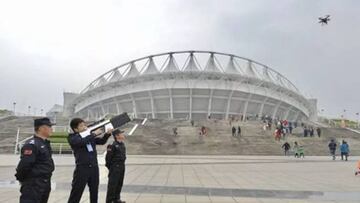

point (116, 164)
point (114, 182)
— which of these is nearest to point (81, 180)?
point (114, 182)

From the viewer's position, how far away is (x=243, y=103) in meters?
A: 78.8

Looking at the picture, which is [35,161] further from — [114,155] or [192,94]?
[192,94]

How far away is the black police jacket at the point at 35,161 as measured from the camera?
512 centimetres

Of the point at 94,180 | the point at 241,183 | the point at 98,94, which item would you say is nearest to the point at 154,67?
the point at 98,94

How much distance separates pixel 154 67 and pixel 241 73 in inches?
688

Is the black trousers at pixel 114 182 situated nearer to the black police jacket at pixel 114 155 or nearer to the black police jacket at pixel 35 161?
the black police jacket at pixel 114 155

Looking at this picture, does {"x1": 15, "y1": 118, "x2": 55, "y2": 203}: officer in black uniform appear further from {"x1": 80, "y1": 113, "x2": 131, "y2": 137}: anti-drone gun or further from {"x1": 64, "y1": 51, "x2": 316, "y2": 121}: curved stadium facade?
{"x1": 64, "y1": 51, "x2": 316, "y2": 121}: curved stadium facade

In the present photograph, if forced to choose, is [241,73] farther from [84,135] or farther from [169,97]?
[84,135]

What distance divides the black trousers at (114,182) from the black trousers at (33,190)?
3.15 meters

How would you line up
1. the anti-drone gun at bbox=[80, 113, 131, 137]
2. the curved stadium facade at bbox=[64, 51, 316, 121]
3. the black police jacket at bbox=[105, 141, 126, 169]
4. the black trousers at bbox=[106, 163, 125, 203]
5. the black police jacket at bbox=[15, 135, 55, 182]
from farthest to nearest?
the curved stadium facade at bbox=[64, 51, 316, 121] < the black police jacket at bbox=[105, 141, 126, 169] < the black trousers at bbox=[106, 163, 125, 203] < the anti-drone gun at bbox=[80, 113, 131, 137] < the black police jacket at bbox=[15, 135, 55, 182]

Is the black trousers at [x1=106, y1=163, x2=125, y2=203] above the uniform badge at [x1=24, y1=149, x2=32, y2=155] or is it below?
below

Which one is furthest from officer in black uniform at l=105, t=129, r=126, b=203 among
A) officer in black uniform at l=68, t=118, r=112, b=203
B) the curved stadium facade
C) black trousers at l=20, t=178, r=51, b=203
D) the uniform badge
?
the curved stadium facade

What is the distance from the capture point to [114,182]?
8.49m

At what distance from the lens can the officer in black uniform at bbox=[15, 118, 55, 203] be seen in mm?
5133
